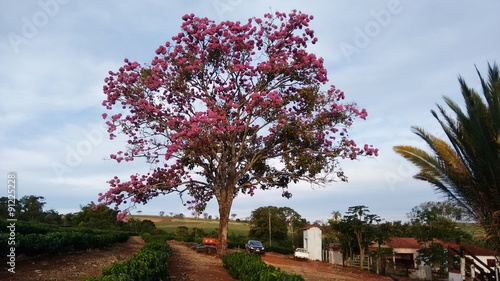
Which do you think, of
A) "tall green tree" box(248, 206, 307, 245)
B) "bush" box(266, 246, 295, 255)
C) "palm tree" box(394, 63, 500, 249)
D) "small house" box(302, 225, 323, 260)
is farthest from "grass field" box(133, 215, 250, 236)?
"palm tree" box(394, 63, 500, 249)

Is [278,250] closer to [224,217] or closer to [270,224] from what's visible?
[270,224]

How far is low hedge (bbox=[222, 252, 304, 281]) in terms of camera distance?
8.10m

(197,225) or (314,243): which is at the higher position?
(314,243)

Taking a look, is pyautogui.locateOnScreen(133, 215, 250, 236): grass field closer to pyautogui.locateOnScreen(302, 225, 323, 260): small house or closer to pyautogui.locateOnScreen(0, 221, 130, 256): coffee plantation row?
pyautogui.locateOnScreen(302, 225, 323, 260): small house

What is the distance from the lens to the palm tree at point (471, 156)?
37.1 feet

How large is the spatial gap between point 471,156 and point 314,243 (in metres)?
28.5

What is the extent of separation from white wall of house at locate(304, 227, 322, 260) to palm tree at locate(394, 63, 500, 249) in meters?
27.1

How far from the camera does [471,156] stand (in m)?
12.0

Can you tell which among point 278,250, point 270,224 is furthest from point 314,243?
point 270,224

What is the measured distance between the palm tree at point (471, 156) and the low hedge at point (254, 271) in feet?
17.7

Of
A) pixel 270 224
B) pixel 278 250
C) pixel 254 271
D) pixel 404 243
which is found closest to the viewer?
pixel 254 271

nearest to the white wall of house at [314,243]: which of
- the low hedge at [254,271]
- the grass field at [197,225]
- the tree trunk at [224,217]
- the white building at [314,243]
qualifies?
the white building at [314,243]

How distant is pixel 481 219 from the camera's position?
40.7 ft

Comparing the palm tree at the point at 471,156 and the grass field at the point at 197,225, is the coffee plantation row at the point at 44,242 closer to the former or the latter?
the palm tree at the point at 471,156
